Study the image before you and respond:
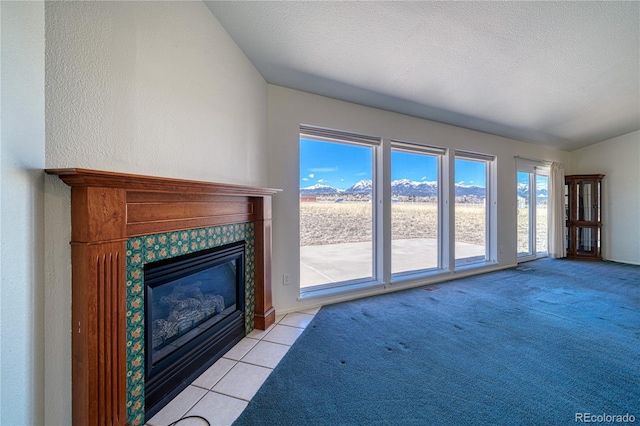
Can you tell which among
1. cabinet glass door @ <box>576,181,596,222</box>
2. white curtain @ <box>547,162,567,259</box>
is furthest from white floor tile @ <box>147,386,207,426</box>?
cabinet glass door @ <box>576,181,596,222</box>

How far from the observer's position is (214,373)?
1740mm

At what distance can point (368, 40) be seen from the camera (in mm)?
2117

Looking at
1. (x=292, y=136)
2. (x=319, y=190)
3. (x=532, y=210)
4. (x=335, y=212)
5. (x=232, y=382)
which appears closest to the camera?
(x=232, y=382)

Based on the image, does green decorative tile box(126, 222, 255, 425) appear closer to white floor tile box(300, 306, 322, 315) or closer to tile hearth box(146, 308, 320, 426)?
tile hearth box(146, 308, 320, 426)

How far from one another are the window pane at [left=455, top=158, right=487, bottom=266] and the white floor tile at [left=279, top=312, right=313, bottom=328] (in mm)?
2770

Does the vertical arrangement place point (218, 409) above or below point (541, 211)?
below

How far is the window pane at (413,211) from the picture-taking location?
11.6 feet

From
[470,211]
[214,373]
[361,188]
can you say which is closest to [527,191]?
[470,211]

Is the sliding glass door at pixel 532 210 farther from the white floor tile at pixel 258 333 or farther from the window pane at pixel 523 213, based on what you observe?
the white floor tile at pixel 258 333

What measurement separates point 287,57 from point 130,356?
236cm

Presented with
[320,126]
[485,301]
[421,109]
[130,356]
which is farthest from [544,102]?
[130,356]

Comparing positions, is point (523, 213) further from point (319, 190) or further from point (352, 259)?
point (319, 190)

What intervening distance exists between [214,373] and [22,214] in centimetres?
141

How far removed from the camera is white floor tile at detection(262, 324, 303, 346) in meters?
2.16
